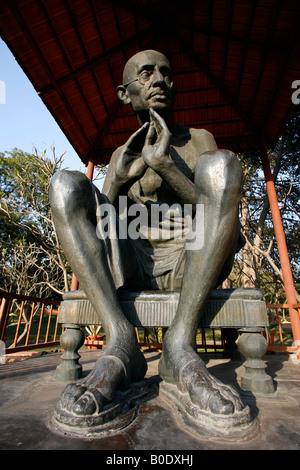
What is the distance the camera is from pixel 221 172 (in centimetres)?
121

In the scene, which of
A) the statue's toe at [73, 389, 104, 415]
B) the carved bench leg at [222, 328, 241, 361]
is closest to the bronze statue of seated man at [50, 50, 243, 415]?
the statue's toe at [73, 389, 104, 415]

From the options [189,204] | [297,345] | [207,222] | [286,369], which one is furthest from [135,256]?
[297,345]

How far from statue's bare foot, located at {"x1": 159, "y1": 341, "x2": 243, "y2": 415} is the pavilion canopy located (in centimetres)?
402

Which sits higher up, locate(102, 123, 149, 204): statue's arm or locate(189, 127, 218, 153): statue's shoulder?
locate(189, 127, 218, 153): statue's shoulder

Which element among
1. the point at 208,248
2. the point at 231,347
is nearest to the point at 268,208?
the point at 231,347

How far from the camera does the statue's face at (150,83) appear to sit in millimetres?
1819

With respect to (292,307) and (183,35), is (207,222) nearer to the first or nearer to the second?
(292,307)

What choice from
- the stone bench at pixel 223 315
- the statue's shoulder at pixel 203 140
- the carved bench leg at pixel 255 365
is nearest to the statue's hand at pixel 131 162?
the statue's shoulder at pixel 203 140

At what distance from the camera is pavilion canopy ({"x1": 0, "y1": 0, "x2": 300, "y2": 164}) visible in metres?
3.63

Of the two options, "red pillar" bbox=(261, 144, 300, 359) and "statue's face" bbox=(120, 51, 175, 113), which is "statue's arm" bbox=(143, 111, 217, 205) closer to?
"statue's face" bbox=(120, 51, 175, 113)

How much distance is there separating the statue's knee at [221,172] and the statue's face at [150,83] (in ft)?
2.63

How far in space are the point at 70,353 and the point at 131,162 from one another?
1.17 meters

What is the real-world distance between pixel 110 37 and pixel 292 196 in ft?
25.4

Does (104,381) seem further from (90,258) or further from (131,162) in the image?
(131,162)
